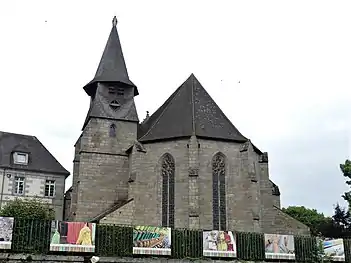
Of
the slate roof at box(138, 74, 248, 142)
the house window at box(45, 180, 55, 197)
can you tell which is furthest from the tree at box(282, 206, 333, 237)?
the house window at box(45, 180, 55, 197)

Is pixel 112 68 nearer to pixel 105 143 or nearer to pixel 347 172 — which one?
pixel 105 143

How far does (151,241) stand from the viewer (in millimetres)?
20859

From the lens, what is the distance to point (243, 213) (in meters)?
27.7

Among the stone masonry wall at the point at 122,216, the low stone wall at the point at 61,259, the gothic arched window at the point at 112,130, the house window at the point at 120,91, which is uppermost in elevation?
the house window at the point at 120,91

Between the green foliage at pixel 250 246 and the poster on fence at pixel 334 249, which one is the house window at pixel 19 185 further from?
the poster on fence at pixel 334 249

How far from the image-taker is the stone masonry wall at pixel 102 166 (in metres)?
30.5

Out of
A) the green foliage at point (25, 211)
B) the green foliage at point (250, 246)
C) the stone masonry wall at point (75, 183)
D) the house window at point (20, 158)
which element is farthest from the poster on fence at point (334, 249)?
the house window at point (20, 158)

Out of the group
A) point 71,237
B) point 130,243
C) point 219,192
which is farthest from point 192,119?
point 71,237

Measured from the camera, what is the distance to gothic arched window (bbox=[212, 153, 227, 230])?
27516 mm

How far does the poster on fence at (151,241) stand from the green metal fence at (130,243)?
0.27 m

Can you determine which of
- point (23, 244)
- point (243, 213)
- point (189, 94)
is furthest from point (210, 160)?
point (23, 244)

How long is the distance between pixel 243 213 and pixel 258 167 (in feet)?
13.3

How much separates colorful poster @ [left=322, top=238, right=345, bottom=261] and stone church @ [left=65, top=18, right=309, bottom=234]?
158 inches

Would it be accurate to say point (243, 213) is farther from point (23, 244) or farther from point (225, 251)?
point (23, 244)
